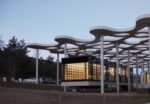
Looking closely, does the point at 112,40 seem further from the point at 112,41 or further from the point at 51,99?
the point at 51,99

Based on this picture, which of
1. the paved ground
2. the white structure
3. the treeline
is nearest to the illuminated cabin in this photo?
the white structure

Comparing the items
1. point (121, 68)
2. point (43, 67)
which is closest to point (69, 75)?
point (121, 68)

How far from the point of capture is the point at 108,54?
77.9m

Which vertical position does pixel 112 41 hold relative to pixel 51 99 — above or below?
above

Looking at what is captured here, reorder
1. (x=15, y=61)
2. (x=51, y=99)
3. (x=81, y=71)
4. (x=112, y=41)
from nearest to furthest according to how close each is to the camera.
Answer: (x=51, y=99)
(x=81, y=71)
(x=112, y=41)
(x=15, y=61)

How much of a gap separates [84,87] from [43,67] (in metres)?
44.0

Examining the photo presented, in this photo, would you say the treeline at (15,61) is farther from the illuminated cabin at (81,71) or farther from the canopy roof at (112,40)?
the illuminated cabin at (81,71)

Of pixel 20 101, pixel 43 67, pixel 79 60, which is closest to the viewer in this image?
pixel 20 101

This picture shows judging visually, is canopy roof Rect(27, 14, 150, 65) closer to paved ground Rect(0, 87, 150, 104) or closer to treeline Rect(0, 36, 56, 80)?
treeline Rect(0, 36, 56, 80)

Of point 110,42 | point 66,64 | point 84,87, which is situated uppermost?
point 110,42

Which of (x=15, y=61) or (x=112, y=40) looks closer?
(x=112, y=40)

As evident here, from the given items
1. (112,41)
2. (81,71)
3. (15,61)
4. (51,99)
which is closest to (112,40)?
(112,41)

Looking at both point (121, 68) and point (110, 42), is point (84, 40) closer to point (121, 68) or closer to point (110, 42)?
point (110, 42)

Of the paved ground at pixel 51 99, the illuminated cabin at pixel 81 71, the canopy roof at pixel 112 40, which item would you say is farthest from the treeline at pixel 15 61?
the paved ground at pixel 51 99
